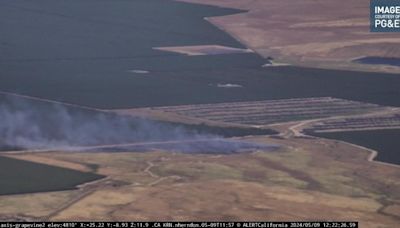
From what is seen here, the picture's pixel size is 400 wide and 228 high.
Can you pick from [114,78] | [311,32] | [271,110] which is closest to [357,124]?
[271,110]

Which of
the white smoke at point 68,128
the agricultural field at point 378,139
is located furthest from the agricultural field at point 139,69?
the agricultural field at point 378,139

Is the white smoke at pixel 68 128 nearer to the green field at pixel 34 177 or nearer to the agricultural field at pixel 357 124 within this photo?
the green field at pixel 34 177

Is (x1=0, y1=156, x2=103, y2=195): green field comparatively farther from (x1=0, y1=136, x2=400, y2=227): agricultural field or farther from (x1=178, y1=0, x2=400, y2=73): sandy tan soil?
(x1=178, y1=0, x2=400, y2=73): sandy tan soil

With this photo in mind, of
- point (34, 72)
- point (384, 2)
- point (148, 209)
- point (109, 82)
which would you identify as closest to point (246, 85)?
point (109, 82)

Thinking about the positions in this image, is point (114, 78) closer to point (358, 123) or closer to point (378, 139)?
point (358, 123)

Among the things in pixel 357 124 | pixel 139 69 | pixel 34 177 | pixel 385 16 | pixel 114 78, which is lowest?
pixel 34 177
